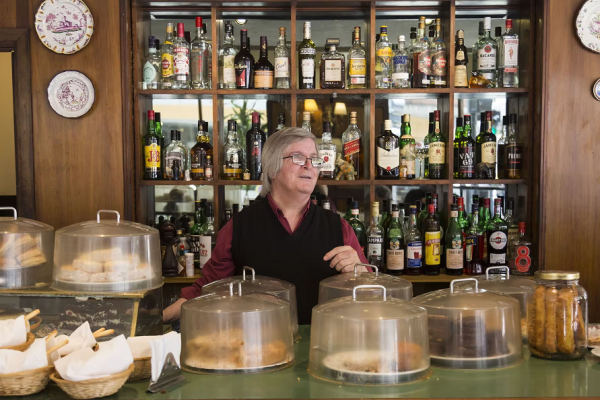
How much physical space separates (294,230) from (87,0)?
155cm

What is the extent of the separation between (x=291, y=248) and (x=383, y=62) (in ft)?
4.13

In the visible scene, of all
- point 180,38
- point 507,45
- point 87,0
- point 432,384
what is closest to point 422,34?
point 507,45

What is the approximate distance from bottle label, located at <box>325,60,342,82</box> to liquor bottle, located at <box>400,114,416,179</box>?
15.2 inches

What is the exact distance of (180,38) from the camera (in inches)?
124

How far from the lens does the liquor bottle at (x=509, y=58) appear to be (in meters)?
3.13

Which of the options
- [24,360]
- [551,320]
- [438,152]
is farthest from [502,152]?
[24,360]

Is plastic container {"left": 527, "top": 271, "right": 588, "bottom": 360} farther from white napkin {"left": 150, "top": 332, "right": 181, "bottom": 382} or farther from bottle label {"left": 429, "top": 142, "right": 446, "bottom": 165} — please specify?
bottle label {"left": 429, "top": 142, "right": 446, "bottom": 165}

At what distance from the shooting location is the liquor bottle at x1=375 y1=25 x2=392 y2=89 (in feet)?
10.4

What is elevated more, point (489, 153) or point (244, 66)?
point (244, 66)

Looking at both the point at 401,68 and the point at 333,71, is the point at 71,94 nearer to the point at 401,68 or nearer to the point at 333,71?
the point at 333,71

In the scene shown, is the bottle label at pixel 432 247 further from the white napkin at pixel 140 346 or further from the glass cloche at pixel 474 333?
the white napkin at pixel 140 346

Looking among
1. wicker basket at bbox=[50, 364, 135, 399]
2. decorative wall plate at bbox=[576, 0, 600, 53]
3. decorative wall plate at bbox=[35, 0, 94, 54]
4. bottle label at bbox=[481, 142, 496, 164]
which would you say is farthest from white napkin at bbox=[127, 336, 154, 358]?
decorative wall plate at bbox=[576, 0, 600, 53]

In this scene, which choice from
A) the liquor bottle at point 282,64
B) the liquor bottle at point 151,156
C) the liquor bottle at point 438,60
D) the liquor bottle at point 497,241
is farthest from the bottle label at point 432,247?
the liquor bottle at point 151,156

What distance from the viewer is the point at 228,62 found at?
3.17m
